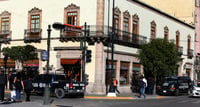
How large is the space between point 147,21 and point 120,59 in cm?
744

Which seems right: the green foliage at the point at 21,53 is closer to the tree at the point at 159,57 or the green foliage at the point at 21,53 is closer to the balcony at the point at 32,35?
the balcony at the point at 32,35

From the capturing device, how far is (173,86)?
2964 centimetres

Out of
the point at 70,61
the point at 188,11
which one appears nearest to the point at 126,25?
the point at 70,61

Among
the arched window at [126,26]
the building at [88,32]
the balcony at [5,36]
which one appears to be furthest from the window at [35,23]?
the arched window at [126,26]

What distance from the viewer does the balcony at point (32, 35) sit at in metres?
32.9

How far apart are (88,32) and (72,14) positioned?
10.2ft

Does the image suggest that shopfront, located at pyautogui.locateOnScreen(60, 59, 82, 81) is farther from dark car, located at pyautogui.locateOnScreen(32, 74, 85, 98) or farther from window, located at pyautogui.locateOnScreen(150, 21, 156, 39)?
window, located at pyautogui.locateOnScreen(150, 21, 156, 39)

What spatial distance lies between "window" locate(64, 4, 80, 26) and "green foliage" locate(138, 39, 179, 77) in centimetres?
712

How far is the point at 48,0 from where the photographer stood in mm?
33094

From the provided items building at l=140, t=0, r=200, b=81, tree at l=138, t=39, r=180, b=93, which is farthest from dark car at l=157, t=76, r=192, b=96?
building at l=140, t=0, r=200, b=81

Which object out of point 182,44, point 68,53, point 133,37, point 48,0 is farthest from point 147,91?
point 182,44

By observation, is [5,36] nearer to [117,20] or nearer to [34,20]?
[34,20]

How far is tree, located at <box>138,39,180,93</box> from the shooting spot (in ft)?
106

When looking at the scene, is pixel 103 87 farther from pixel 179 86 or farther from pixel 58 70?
pixel 179 86
